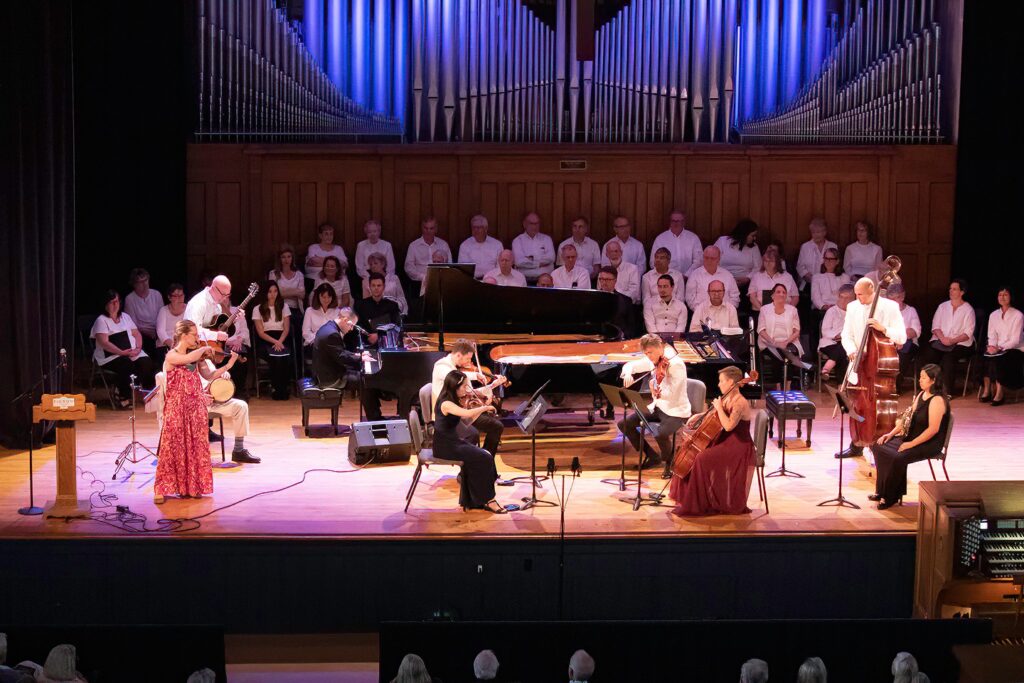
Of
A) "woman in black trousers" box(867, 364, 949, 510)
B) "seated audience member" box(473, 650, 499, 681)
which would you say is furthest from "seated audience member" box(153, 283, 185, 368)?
"seated audience member" box(473, 650, 499, 681)

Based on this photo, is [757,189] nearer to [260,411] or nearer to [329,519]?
[260,411]

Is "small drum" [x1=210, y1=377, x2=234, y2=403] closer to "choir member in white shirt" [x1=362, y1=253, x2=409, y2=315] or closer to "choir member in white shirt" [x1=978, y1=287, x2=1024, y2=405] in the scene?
"choir member in white shirt" [x1=362, y1=253, x2=409, y2=315]

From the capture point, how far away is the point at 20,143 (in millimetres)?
9219

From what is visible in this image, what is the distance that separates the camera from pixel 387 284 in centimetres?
1167

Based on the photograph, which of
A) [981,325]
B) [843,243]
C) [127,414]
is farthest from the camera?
[843,243]

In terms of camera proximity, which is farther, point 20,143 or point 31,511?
point 20,143

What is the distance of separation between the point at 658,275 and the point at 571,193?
4.67ft

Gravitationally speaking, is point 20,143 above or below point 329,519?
above

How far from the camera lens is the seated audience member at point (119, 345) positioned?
10559mm

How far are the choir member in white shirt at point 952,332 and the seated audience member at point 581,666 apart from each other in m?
6.69

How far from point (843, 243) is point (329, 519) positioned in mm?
6629

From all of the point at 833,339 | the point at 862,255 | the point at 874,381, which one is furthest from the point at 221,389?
the point at 862,255

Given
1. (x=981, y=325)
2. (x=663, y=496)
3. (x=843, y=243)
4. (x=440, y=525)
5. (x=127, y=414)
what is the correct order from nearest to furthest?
(x=440, y=525) → (x=663, y=496) → (x=127, y=414) → (x=981, y=325) → (x=843, y=243)

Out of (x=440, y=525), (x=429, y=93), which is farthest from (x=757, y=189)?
(x=440, y=525)
